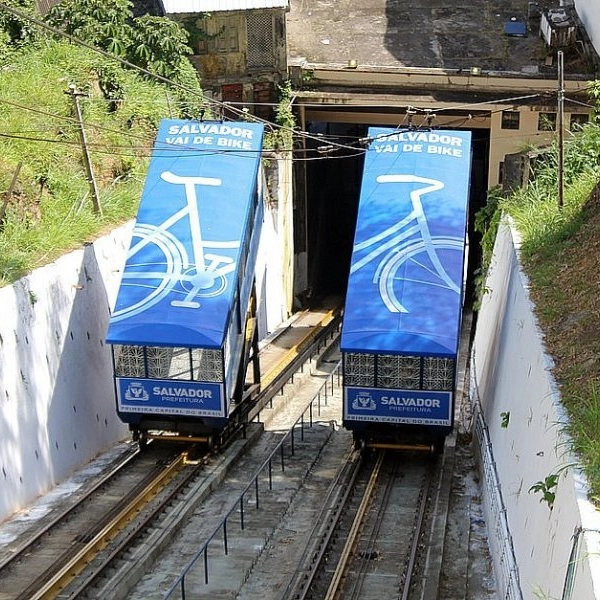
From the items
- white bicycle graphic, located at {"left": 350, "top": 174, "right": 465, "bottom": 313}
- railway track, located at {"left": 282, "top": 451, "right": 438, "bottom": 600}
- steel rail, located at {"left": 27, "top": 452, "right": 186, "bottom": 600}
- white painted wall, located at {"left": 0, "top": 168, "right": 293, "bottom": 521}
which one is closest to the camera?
steel rail, located at {"left": 27, "top": 452, "right": 186, "bottom": 600}

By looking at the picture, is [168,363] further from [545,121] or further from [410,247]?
[545,121]

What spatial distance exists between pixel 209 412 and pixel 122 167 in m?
9.25

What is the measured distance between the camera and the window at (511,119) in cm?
2973

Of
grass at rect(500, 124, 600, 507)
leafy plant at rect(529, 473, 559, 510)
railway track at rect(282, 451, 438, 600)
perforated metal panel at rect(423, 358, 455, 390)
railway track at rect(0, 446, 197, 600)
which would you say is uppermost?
grass at rect(500, 124, 600, 507)

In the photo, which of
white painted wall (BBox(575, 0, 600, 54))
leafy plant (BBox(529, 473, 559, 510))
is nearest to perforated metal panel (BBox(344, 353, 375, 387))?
leafy plant (BBox(529, 473, 559, 510))

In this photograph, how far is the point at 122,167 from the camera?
24375 mm

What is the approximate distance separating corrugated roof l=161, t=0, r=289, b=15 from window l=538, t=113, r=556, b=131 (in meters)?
8.51

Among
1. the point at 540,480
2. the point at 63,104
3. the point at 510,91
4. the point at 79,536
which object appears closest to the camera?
the point at 540,480

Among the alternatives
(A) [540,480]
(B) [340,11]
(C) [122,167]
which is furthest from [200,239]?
(B) [340,11]

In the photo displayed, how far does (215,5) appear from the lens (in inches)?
1189

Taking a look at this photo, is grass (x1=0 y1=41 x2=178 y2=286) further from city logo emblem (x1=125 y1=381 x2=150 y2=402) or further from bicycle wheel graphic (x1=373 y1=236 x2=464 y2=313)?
bicycle wheel graphic (x1=373 y1=236 x2=464 y2=313)

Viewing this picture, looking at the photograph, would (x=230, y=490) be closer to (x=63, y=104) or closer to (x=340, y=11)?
(x=63, y=104)

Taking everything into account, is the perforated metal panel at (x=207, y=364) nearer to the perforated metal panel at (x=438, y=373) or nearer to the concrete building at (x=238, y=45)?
the perforated metal panel at (x=438, y=373)

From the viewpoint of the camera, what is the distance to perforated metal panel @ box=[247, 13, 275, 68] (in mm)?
30438
